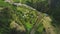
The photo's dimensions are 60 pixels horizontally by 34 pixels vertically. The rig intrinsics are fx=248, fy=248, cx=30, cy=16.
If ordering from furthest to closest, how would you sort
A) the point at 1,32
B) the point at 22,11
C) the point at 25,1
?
the point at 25,1 < the point at 22,11 < the point at 1,32

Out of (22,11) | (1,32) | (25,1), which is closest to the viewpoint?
(1,32)

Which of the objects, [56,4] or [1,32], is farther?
[56,4]

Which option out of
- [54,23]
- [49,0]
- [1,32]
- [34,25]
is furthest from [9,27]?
[49,0]

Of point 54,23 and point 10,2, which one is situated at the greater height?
point 10,2

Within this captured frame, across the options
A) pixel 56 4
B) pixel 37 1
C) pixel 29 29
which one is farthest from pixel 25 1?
pixel 29 29

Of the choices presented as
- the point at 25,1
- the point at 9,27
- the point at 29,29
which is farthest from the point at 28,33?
the point at 25,1

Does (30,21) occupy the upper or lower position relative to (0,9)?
lower

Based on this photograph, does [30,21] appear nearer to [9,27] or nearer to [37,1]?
[9,27]

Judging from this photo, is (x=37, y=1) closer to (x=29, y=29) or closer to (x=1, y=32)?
(x=29, y=29)

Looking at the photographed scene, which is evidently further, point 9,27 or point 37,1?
point 37,1
